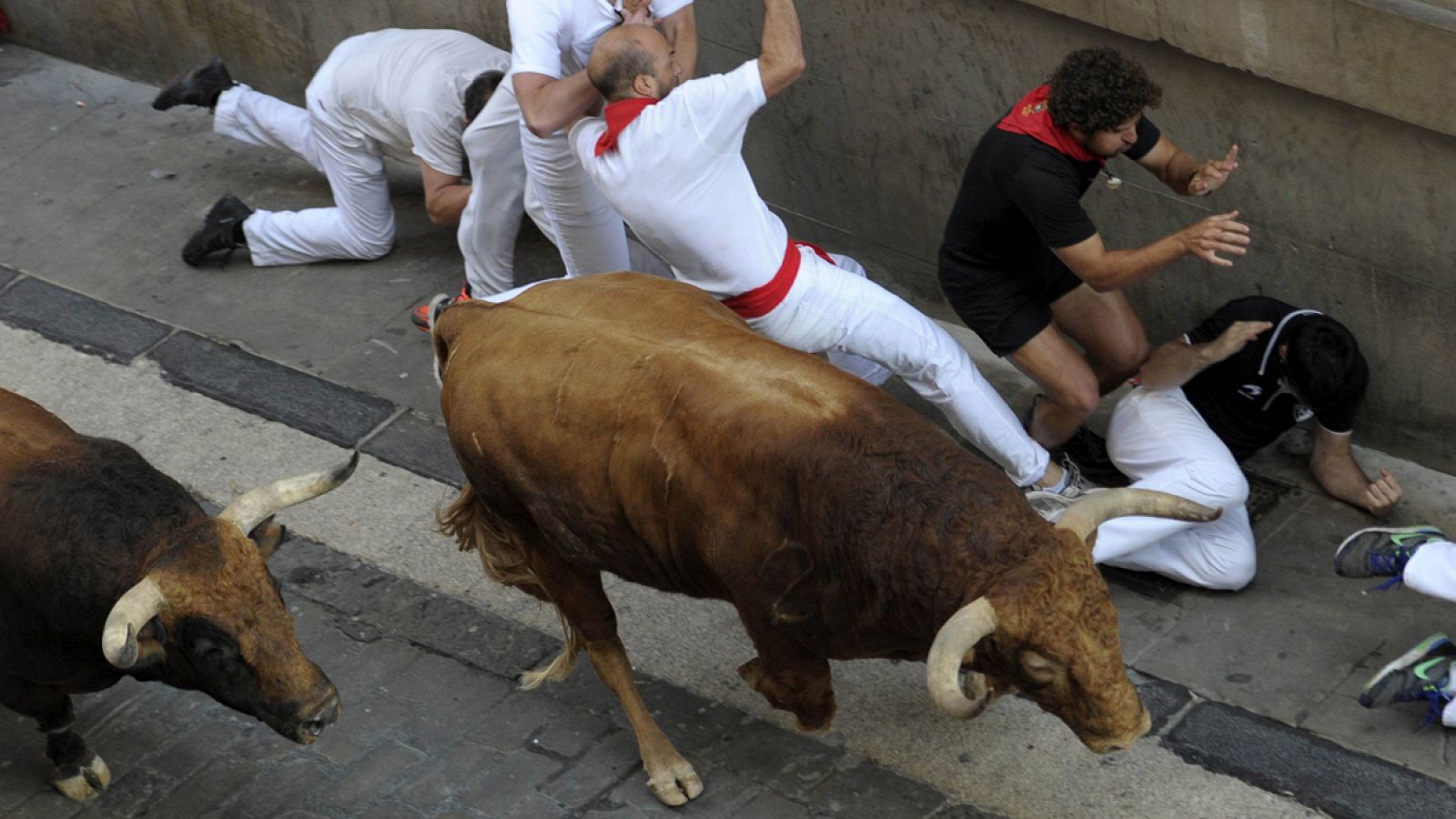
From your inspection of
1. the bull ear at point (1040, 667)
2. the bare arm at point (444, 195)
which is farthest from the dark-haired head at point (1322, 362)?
the bare arm at point (444, 195)

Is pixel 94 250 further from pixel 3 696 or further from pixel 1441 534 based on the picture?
pixel 1441 534

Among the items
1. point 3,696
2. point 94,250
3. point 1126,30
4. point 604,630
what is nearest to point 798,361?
point 604,630

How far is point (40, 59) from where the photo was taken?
33.8 ft

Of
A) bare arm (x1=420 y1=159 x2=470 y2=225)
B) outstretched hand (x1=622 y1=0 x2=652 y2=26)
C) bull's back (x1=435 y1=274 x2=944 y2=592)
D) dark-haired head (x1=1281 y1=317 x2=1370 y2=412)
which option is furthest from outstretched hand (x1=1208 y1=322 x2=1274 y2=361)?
bare arm (x1=420 y1=159 x2=470 y2=225)

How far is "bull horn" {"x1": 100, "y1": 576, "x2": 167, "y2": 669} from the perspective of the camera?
4.74 meters

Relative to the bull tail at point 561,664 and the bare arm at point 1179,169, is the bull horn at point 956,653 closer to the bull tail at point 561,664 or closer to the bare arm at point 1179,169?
the bull tail at point 561,664

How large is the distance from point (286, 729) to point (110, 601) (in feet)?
2.09

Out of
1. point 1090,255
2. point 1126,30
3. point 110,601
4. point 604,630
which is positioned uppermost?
point 1126,30

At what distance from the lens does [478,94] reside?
7.56 meters

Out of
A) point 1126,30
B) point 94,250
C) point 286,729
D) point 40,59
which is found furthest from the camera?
point 40,59

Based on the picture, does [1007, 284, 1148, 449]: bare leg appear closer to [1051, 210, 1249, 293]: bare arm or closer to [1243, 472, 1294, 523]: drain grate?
[1051, 210, 1249, 293]: bare arm

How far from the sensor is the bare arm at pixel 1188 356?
6.06 metres

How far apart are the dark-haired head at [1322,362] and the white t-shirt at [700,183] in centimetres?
178

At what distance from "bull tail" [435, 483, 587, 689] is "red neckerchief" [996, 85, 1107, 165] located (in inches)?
82.6
